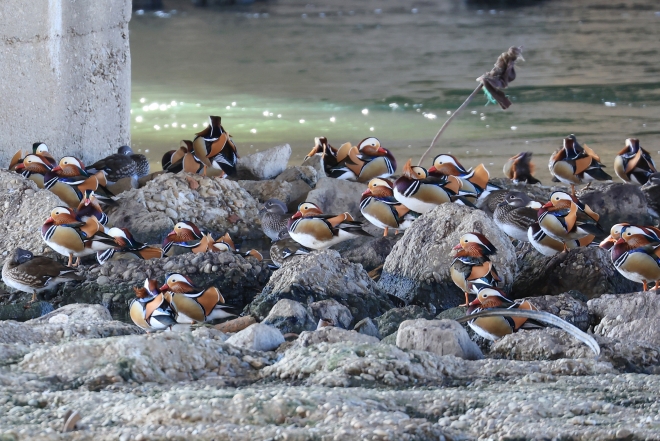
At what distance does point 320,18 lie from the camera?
75.5 ft

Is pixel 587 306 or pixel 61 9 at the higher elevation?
pixel 61 9

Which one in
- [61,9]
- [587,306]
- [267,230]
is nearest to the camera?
[587,306]

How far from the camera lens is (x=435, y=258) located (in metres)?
5.13

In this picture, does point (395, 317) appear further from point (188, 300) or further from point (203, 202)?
point (203, 202)

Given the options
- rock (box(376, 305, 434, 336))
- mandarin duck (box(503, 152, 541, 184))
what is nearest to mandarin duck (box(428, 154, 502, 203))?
mandarin duck (box(503, 152, 541, 184))

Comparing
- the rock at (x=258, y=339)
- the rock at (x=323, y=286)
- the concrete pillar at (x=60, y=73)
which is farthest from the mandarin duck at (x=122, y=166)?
the rock at (x=258, y=339)

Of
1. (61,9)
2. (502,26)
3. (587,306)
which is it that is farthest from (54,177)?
(502,26)

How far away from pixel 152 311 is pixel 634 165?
3.89 meters

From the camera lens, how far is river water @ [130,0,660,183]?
9.42 meters

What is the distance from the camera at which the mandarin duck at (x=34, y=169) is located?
636cm

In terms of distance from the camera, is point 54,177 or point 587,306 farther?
point 54,177

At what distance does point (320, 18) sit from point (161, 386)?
2071 centimetres

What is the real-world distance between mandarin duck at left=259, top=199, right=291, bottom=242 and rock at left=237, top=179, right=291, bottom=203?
554 millimetres

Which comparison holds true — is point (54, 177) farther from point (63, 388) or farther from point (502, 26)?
point (502, 26)
